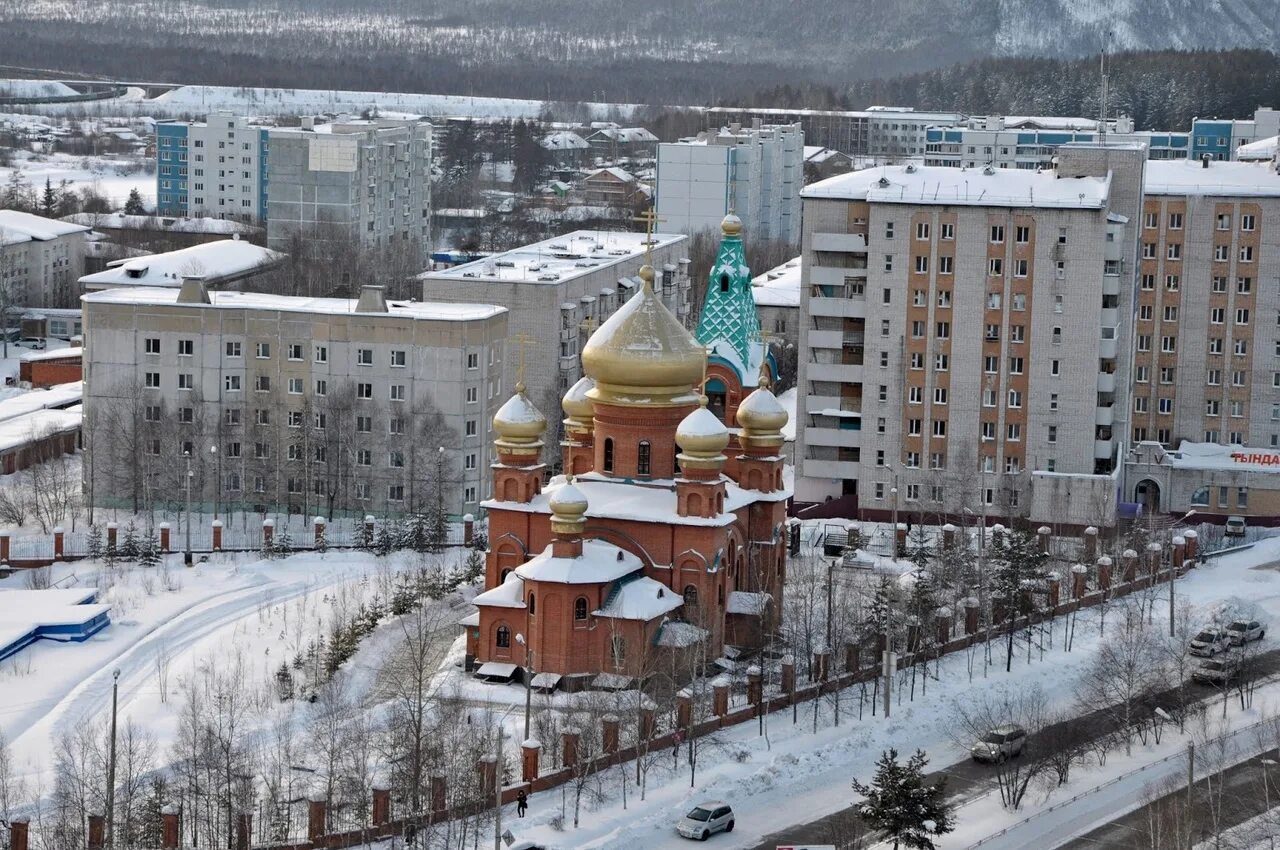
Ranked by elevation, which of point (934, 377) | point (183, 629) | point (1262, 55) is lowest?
point (183, 629)

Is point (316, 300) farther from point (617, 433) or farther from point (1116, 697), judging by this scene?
point (1116, 697)

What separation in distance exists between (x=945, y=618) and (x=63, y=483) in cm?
2169

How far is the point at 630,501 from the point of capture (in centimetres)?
3944

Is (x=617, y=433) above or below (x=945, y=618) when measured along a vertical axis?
above

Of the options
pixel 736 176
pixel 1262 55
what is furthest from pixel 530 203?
pixel 1262 55

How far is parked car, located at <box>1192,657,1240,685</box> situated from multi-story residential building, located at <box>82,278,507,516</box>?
17863mm

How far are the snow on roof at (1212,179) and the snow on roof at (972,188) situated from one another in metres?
4.09

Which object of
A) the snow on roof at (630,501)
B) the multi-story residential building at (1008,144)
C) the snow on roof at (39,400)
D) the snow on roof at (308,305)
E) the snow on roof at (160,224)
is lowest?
the snow on roof at (39,400)

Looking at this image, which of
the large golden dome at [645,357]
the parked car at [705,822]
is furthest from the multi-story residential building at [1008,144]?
the parked car at [705,822]

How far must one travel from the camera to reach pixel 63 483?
53.3 m

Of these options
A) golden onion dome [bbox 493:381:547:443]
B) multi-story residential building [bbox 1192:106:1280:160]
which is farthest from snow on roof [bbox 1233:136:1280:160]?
golden onion dome [bbox 493:381:547:443]

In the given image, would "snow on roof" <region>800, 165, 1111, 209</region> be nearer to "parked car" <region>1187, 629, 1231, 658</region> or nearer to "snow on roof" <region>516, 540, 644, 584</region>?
"parked car" <region>1187, 629, 1231, 658</region>

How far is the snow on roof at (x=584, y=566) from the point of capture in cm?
3744

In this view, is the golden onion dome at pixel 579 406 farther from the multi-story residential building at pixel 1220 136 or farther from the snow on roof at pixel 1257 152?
the multi-story residential building at pixel 1220 136
